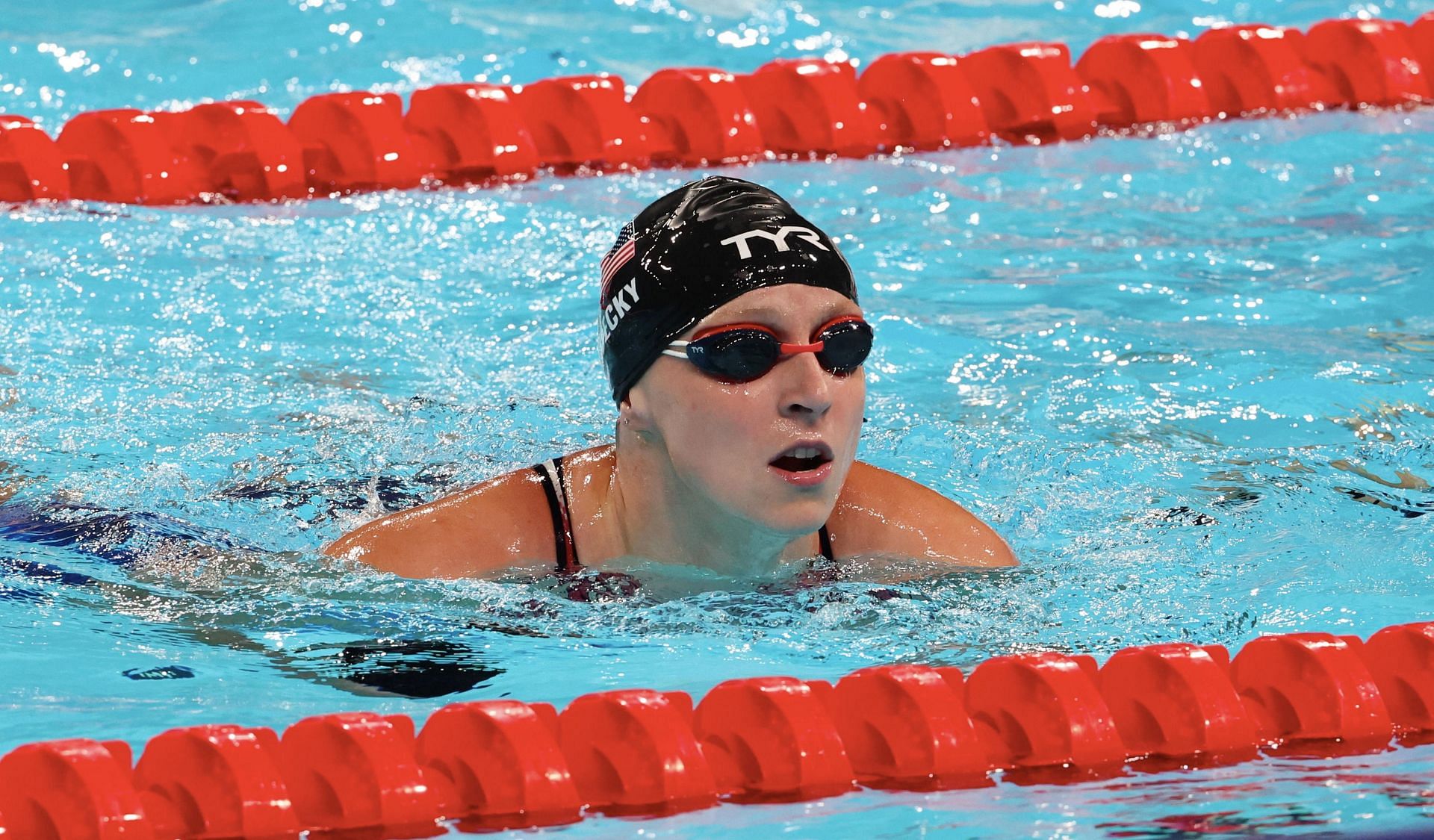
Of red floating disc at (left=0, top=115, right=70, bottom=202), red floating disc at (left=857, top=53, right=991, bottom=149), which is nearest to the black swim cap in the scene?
red floating disc at (left=0, top=115, right=70, bottom=202)

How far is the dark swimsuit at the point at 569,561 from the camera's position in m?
3.18

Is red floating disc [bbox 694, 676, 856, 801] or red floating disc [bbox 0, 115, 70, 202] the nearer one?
red floating disc [bbox 694, 676, 856, 801]

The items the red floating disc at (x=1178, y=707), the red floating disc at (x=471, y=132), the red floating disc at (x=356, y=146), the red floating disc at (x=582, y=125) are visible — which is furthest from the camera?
the red floating disc at (x=582, y=125)

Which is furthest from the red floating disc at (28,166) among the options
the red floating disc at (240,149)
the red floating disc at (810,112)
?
the red floating disc at (810,112)

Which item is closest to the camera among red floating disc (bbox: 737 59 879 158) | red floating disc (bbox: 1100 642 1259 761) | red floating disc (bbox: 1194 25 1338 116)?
red floating disc (bbox: 1100 642 1259 761)

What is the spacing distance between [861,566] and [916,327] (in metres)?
1.93

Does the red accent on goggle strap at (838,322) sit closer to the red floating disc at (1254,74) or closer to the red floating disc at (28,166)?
the red floating disc at (28,166)

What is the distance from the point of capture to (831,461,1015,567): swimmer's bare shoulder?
3.29 m

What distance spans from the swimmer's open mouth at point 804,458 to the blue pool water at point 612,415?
35 cm

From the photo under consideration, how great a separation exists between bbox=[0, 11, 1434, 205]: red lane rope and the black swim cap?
3278mm

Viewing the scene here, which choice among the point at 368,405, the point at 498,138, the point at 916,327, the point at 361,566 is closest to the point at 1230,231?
the point at 916,327

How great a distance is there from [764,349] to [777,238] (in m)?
0.23

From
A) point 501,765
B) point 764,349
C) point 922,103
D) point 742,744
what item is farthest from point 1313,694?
point 922,103

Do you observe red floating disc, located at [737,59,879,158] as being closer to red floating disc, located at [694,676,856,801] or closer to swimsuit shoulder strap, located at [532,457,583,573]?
swimsuit shoulder strap, located at [532,457,583,573]
